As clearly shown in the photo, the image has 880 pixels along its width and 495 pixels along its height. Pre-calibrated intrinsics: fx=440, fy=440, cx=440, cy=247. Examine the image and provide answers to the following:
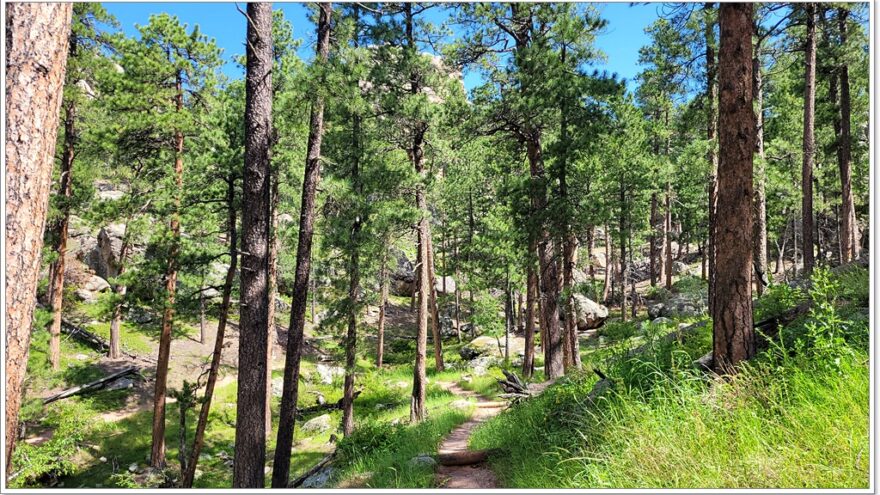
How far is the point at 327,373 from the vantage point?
2314 cm

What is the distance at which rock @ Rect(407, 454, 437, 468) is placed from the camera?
5754 mm

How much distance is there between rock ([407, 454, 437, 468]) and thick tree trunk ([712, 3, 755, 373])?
11.9ft

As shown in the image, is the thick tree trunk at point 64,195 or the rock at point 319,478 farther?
the thick tree trunk at point 64,195

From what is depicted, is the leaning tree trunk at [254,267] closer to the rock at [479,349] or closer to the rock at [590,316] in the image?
the rock at [479,349]

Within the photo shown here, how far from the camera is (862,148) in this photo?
63.9ft

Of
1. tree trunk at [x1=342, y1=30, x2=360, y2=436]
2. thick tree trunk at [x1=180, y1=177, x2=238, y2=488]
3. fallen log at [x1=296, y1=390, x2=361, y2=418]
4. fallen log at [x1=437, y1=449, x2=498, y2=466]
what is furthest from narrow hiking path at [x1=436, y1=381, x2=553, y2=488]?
fallen log at [x1=296, y1=390, x2=361, y2=418]

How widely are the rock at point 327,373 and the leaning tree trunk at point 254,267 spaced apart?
16.6m

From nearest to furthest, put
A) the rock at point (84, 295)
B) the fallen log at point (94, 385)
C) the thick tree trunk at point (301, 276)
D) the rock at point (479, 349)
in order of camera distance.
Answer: the thick tree trunk at point (301, 276) → the fallen log at point (94, 385) → the rock at point (479, 349) → the rock at point (84, 295)

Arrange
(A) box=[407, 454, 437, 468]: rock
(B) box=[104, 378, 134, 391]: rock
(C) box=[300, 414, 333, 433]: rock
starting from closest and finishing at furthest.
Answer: (A) box=[407, 454, 437, 468]: rock
(C) box=[300, 414, 333, 433]: rock
(B) box=[104, 378, 134, 391]: rock

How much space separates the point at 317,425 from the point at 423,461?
12.4 meters

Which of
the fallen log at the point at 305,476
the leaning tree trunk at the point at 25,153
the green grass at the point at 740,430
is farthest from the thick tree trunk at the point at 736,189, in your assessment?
the fallen log at the point at 305,476

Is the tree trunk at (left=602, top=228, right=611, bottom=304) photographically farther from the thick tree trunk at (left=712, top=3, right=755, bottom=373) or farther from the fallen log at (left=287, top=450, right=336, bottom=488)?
the thick tree trunk at (left=712, top=3, right=755, bottom=373)

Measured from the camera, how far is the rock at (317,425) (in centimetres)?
1644

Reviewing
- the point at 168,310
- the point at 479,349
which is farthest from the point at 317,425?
the point at 479,349
